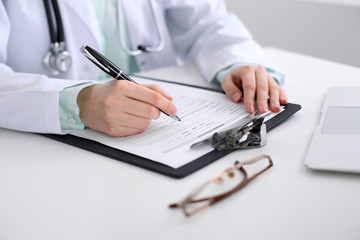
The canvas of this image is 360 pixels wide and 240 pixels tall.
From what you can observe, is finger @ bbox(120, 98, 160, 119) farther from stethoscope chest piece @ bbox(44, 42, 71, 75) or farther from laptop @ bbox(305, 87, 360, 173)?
stethoscope chest piece @ bbox(44, 42, 71, 75)

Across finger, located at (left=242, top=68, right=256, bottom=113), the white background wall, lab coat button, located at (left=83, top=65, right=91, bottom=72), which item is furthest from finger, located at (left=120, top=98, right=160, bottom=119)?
the white background wall

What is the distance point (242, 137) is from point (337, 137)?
0.53ft

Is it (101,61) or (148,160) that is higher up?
(101,61)

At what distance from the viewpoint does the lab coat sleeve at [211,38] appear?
3.81ft

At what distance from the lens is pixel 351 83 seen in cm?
111

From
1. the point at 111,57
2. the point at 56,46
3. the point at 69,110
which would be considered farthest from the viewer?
the point at 111,57

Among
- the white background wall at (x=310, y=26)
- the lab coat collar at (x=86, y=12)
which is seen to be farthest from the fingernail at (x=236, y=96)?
the white background wall at (x=310, y=26)

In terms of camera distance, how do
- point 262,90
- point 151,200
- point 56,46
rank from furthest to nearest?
point 56,46
point 262,90
point 151,200

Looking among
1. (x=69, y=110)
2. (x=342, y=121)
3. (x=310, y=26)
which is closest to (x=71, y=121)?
(x=69, y=110)

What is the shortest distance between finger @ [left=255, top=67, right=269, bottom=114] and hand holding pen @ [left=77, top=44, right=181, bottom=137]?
21cm

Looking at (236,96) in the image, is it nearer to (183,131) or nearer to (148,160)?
(183,131)

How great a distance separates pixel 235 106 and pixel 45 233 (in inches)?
20.5

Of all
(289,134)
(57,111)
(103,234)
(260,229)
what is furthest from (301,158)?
(57,111)

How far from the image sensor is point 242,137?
759 mm
